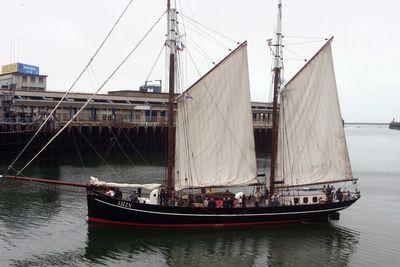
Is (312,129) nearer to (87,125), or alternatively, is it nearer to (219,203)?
(219,203)

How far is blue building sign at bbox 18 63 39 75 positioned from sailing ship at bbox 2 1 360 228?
69.7 m

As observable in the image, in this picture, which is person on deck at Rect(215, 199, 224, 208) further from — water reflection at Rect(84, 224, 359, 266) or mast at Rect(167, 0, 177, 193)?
mast at Rect(167, 0, 177, 193)

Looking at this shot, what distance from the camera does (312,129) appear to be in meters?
38.3

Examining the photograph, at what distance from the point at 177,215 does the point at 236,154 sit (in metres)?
6.36

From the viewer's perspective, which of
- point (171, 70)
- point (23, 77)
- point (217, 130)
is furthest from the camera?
point (23, 77)

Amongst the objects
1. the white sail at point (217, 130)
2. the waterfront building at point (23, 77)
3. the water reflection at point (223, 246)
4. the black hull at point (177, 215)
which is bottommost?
the water reflection at point (223, 246)

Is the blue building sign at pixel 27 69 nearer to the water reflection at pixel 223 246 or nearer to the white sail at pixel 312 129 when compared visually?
the water reflection at pixel 223 246

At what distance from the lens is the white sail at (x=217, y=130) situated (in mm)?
35031

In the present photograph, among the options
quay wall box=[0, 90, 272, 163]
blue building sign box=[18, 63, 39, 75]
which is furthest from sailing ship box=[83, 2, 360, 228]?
blue building sign box=[18, 63, 39, 75]

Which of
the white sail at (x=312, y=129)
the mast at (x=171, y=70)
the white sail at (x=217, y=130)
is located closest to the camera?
the mast at (x=171, y=70)

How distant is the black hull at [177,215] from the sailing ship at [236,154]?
0.07 meters

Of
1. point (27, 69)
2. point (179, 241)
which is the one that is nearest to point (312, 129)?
point (179, 241)

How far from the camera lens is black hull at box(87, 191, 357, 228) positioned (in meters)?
32.9

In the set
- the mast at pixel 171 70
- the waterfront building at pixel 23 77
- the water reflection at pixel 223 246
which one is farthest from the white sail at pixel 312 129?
the waterfront building at pixel 23 77
